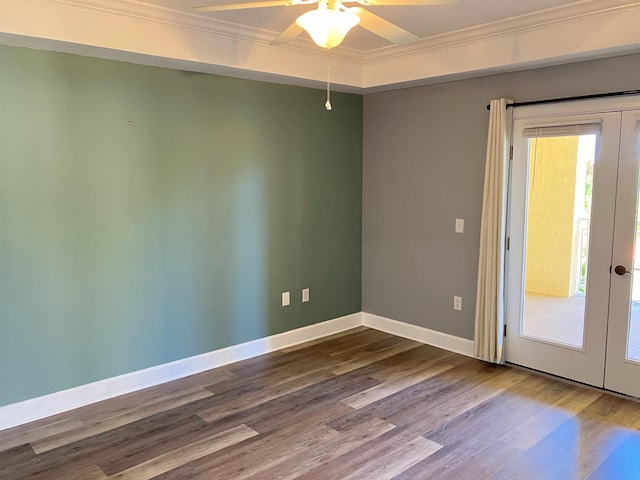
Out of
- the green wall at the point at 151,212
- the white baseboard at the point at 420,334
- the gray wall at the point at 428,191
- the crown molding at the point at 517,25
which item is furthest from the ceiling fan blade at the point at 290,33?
the white baseboard at the point at 420,334

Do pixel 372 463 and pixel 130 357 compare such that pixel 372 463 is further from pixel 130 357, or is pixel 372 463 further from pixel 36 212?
pixel 36 212

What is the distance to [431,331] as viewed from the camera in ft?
15.4

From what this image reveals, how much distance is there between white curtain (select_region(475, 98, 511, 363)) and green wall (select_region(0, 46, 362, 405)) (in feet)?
4.70

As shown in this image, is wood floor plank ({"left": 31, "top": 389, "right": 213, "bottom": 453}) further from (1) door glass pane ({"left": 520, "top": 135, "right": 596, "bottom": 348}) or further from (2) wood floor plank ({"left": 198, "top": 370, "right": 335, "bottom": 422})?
(1) door glass pane ({"left": 520, "top": 135, "right": 596, "bottom": 348})

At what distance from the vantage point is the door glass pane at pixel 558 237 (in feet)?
12.0

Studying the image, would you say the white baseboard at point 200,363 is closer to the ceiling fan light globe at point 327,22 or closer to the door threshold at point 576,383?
the door threshold at point 576,383

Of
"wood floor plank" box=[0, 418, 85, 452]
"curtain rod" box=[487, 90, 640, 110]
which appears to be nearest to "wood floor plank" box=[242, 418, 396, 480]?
"wood floor plank" box=[0, 418, 85, 452]

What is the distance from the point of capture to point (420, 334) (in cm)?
479

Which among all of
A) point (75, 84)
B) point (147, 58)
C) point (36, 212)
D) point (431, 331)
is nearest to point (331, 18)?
point (147, 58)

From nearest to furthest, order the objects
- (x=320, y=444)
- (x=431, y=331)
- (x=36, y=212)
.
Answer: (x=320, y=444)
(x=36, y=212)
(x=431, y=331)

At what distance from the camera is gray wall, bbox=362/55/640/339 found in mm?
4168

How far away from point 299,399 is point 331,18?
2490mm

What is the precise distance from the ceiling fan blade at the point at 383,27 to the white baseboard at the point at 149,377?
278 centimetres

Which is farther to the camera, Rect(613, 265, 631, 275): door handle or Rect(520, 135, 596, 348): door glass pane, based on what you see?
Rect(520, 135, 596, 348): door glass pane
